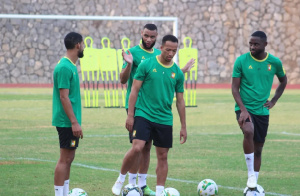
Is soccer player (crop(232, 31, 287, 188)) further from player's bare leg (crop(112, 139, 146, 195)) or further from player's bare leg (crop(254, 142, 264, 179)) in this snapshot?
player's bare leg (crop(112, 139, 146, 195))

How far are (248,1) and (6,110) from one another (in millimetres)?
20877

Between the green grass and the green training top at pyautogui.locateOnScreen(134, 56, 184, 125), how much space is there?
1.15 metres

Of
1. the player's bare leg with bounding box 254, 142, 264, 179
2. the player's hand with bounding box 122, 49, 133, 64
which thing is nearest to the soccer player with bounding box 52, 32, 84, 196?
the player's hand with bounding box 122, 49, 133, 64

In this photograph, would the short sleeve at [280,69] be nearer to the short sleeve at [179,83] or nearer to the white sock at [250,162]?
the white sock at [250,162]

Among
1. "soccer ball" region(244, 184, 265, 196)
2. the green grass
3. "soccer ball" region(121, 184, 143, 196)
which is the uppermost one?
"soccer ball" region(121, 184, 143, 196)

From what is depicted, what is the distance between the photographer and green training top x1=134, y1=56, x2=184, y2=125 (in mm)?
9102

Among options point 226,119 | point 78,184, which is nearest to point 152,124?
point 78,184

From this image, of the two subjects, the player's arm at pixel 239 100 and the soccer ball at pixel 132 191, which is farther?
the player's arm at pixel 239 100

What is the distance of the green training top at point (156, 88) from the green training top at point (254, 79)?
46.5 inches

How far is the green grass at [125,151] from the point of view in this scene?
33.6 feet

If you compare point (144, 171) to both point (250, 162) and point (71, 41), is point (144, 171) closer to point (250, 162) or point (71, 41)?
point (250, 162)

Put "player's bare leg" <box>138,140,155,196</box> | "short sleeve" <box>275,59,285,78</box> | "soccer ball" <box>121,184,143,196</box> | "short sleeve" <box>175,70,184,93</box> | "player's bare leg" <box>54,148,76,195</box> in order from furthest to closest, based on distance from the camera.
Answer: "short sleeve" <box>275,59,285,78</box>, "player's bare leg" <box>138,140,155,196</box>, "short sleeve" <box>175,70,184,93</box>, "soccer ball" <box>121,184,143,196</box>, "player's bare leg" <box>54,148,76,195</box>

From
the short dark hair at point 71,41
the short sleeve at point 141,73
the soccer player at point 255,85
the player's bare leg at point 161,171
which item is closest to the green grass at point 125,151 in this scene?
the player's bare leg at point 161,171

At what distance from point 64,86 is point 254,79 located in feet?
9.19
